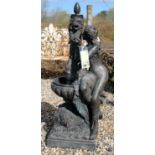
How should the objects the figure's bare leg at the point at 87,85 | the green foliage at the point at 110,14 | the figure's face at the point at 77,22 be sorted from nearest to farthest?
1. the figure's bare leg at the point at 87,85
2. the figure's face at the point at 77,22
3. the green foliage at the point at 110,14

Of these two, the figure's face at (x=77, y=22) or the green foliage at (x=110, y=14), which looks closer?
the figure's face at (x=77, y=22)

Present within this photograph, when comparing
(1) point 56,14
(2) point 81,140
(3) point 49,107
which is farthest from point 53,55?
(2) point 81,140

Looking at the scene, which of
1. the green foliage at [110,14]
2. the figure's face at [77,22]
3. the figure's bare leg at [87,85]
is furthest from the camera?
the green foliage at [110,14]

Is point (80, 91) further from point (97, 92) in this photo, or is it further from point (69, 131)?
point (69, 131)

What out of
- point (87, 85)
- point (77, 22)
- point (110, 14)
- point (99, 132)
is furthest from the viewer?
point (110, 14)

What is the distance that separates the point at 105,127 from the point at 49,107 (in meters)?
1.13

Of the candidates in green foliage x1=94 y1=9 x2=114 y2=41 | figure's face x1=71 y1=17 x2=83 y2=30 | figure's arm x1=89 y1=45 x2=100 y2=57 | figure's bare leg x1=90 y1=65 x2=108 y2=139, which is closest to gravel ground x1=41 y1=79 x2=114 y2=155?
figure's bare leg x1=90 y1=65 x2=108 y2=139

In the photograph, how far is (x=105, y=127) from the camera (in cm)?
454

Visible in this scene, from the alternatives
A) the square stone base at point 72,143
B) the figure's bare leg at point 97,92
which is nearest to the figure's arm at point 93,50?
the figure's bare leg at point 97,92

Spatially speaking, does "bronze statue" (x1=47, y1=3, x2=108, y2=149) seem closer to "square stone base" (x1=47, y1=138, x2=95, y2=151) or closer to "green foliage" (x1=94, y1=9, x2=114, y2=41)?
"square stone base" (x1=47, y1=138, x2=95, y2=151)

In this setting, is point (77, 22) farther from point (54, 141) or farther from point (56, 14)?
point (56, 14)

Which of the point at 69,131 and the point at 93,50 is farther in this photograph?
the point at 69,131

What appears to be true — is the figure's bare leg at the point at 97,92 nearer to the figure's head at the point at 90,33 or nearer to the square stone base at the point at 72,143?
the square stone base at the point at 72,143

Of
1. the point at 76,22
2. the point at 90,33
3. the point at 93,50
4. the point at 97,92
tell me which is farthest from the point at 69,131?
the point at 76,22
